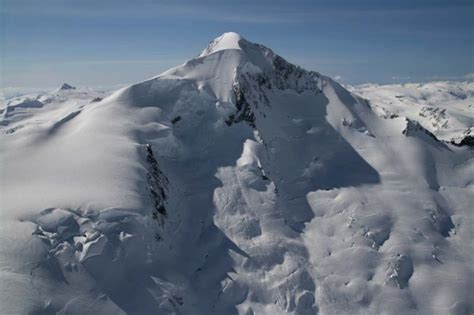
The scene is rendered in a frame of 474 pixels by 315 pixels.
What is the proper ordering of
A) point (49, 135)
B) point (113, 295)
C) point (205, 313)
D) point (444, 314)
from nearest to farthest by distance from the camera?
point (113, 295), point (205, 313), point (444, 314), point (49, 135)

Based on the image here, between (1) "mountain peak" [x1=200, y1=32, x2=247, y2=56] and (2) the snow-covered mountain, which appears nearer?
(2) the snow-covered mountain

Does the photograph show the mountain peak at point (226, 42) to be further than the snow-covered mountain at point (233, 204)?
Yes

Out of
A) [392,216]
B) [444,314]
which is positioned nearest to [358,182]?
[392,216]

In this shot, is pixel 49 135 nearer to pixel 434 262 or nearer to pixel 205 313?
pixel 205 313

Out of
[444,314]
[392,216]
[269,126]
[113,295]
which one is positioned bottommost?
[444,314]

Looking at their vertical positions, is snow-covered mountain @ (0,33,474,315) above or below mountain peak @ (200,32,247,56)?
below

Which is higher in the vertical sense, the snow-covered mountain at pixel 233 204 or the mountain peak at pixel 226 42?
the mountain peak at pixel 226 42
